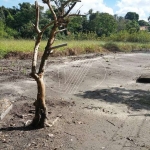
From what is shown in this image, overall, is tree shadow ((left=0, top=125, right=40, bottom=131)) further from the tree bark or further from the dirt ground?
the tree bark

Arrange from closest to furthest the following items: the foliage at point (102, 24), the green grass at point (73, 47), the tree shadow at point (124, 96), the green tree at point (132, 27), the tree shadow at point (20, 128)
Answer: the tree shadow at point (20, 128) → the tree shadow at point (124, 96) → the green grass at point (73, 47) → the green tree at point (132, 27) → the foliage at point (102, 24)

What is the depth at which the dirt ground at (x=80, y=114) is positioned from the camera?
3.83 meters

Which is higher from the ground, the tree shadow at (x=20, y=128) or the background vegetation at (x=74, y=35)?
the background vegetation at (x=74, y=35)

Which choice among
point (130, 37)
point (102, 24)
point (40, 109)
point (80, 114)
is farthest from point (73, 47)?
point (102, 24)

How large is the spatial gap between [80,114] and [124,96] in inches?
78.8

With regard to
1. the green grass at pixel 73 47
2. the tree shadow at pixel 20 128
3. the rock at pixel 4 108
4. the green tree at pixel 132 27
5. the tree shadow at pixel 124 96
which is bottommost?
the tree shadow at pixel 124 96

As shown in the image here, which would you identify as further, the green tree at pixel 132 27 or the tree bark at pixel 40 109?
the green tree at pixel 132 27

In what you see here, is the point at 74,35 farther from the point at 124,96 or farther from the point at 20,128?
the point at 20,128

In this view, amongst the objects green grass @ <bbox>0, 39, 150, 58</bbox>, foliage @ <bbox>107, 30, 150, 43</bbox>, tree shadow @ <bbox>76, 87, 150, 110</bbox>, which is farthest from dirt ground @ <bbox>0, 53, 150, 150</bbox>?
foliage @ <bbox>107, 30, 150, 43</bbox>

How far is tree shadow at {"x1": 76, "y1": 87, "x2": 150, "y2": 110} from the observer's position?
596 cm

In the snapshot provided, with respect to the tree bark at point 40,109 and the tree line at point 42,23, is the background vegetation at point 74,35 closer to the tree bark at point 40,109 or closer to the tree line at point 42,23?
the tree line at point 42,23

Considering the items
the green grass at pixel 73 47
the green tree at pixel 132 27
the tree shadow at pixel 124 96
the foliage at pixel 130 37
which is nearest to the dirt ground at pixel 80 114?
the tree shadow at pixel 124 96

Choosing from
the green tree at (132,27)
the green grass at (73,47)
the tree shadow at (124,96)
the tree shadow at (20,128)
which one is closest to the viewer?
the tree shadow at (20,128)

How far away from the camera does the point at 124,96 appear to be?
6.66m
